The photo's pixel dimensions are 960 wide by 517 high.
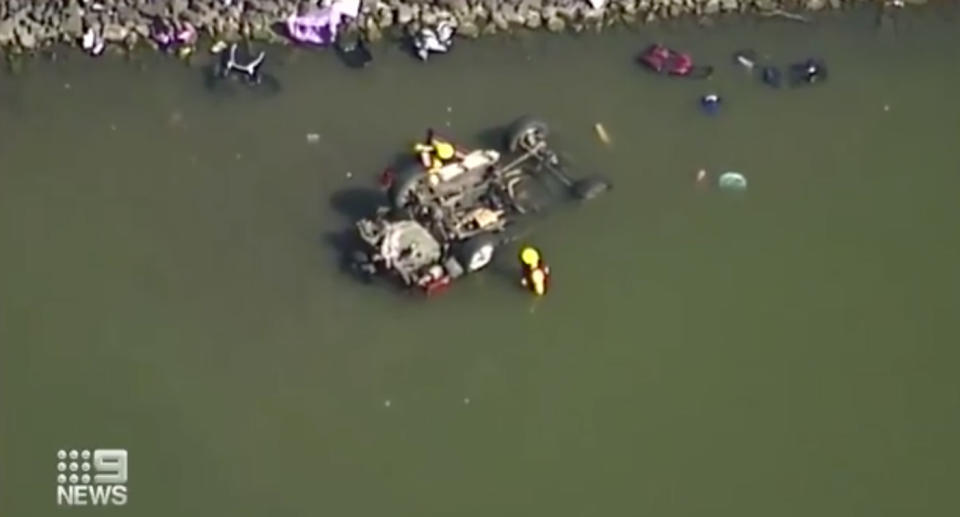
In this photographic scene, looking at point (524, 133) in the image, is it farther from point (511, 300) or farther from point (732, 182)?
point (732, 182)

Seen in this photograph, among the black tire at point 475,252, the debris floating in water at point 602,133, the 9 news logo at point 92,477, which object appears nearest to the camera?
the 9 news logo at point 92,477

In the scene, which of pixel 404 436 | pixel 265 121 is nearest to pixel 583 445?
pixel 404 436

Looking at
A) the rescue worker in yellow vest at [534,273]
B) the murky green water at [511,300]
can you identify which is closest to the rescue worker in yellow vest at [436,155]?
the murky green water at [511,300]

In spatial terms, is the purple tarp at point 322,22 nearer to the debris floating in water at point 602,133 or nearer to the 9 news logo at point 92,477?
the debris floating in water at point 602,133

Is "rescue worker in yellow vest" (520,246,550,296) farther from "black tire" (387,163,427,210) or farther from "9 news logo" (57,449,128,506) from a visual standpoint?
"9 news logo" (57,449,128,506)

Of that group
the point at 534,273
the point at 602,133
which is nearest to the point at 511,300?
the point at 534,273

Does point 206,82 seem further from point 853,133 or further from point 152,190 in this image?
point 853,133
